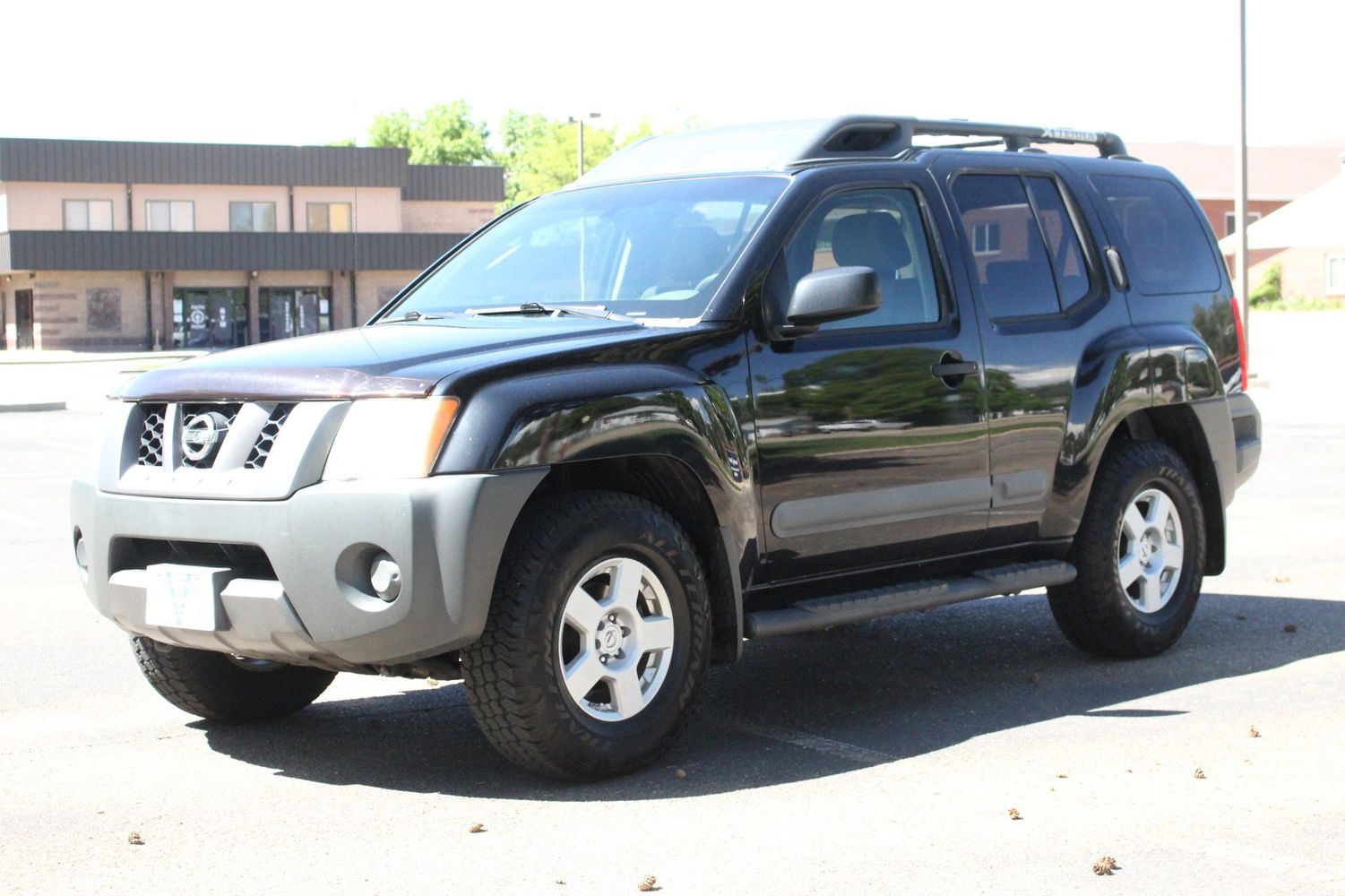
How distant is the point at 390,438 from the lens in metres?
5.10

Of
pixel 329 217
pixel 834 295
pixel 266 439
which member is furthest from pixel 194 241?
pixel 266 439

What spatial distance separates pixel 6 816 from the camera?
17.2 ft

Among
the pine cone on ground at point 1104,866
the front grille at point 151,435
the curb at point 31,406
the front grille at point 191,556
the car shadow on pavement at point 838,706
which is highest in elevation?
the front grille at point 151,435

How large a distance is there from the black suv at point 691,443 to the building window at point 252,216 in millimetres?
59229

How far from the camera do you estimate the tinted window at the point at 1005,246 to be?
6.86m

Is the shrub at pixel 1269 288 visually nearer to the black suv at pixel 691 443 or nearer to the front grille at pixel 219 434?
the black suv at pixel 691 443

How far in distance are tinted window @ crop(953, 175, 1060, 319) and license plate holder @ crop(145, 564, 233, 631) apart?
10.1 ft

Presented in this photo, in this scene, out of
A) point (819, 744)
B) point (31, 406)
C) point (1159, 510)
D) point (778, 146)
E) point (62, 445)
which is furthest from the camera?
point (31, 406)

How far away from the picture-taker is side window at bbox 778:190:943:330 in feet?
20.7

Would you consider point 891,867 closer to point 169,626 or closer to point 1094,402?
point 169,626

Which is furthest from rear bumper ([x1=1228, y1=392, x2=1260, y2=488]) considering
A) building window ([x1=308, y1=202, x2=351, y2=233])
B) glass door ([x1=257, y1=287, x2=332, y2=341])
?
building window ([x1=308, y1=202, x2=351, y2=233])

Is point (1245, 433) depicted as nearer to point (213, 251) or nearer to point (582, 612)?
point (582, 612)

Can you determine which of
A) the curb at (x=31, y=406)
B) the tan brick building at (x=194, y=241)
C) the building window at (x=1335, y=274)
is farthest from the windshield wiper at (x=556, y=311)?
the building window at (x=1335, y=274)

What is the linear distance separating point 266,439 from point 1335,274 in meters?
71.4
